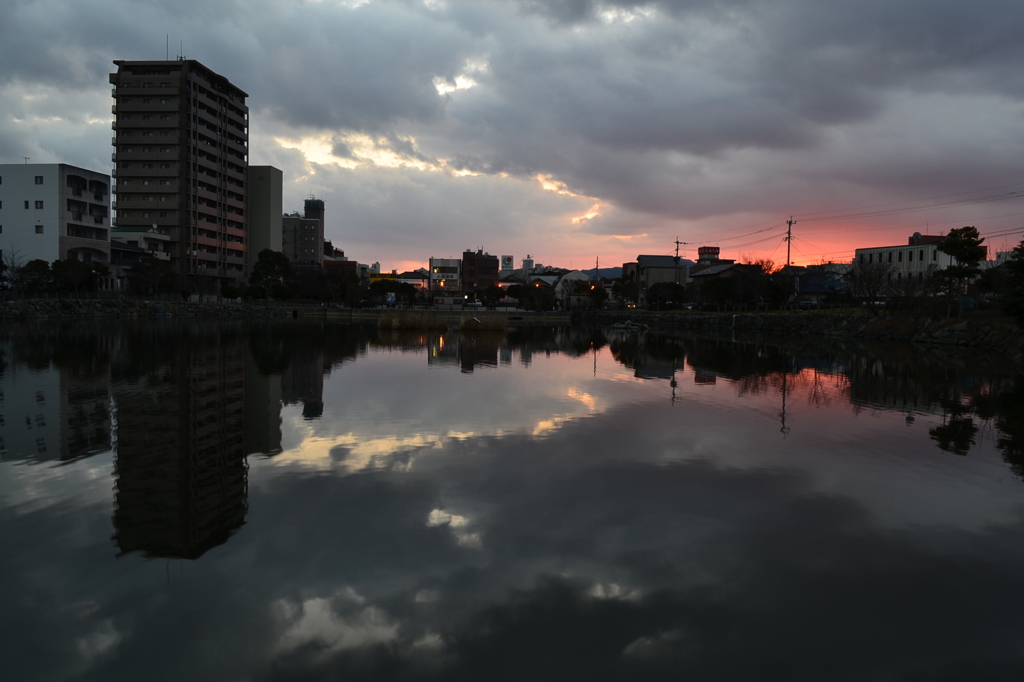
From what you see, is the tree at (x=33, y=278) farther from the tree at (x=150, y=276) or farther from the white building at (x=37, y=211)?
the tree at (x=150, y=276)

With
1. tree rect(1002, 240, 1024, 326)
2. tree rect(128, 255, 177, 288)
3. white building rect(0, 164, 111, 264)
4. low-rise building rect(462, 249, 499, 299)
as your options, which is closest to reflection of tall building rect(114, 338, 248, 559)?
tree rect(1002, 240, 1024, 326)

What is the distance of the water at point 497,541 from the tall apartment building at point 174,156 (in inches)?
2694

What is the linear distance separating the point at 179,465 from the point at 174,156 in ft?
253

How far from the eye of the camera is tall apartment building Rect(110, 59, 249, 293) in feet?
235

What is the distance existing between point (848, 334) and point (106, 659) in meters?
46.7

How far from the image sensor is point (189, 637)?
4105 mm

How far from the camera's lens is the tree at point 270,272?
72.1 meters

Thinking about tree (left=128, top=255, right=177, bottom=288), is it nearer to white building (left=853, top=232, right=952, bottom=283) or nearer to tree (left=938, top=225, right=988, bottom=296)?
tree (left=938, top=225, right=988, bottom=296)

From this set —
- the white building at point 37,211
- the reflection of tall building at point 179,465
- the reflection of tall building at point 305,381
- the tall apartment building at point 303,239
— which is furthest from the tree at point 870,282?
the tall apartment building at point 303,239

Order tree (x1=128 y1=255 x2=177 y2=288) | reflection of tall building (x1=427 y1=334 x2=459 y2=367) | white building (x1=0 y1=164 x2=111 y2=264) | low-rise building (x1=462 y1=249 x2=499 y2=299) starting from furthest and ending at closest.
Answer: low-rise building (x1=462 y1=249 x2=499 y2=299) < tree (x1=128 y1=255 x2=177 y2=288) < white building (x1=0 y1=164 x2=111 y2=264) < reflection of tall building (x1=427 y1=334 x2=459 y2=367)

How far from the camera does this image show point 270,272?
72312 millimetres

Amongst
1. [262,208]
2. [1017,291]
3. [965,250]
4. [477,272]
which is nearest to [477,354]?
[1017,291]

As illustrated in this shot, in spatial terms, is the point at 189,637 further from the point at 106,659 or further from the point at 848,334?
the point at 848,334

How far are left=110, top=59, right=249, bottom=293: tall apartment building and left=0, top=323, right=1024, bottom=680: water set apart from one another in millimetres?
68429
